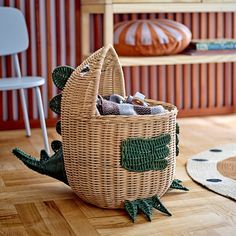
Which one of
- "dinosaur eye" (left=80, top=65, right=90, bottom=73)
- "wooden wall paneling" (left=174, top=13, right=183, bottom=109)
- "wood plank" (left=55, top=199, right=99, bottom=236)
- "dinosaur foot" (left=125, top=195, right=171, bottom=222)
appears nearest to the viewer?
"wood plank" (left=55, top=199, right=99, bottom=236)

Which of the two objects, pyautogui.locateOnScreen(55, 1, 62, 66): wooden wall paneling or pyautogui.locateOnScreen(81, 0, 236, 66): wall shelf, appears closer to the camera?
pyautogui.locateOnScreen(81, 0, 236, 66): wall shelf

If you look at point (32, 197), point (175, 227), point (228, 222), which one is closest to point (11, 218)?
point (32, 197)

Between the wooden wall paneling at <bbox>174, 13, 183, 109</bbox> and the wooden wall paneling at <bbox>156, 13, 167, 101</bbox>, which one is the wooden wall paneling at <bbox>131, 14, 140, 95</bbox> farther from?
the wooden wall paneling at <bbox>174, 13, 183, 109</bbox>

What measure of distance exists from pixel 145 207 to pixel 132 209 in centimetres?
5

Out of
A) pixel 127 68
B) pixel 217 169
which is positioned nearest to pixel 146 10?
pixel 127 68

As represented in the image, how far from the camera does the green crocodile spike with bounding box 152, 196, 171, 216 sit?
6.40 feet

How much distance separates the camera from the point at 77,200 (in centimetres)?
211

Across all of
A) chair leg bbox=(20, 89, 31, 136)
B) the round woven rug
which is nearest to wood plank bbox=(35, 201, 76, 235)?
the round woven rug

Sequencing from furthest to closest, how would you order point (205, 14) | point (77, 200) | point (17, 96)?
point (205, 14) → point (17, 96) → point (77, 200)

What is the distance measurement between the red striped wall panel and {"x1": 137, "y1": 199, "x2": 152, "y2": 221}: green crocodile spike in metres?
1.59

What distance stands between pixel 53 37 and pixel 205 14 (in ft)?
3.29

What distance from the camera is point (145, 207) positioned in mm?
1934

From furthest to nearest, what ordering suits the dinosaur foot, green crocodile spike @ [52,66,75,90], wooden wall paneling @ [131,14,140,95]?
wooden wall paneling @ [131,14,140,95] → green crocodile spike @ [52,66,75,90] → the dinosaur foot

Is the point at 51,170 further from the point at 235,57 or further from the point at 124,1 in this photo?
the point at 235,57
